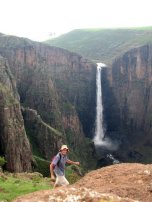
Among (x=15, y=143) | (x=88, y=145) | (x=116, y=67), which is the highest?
(x=116, y=67)

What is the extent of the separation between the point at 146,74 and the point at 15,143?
6888 centimetres

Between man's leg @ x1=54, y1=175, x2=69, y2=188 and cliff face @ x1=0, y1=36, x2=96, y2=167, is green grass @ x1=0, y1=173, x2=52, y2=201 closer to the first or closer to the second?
man's leg @ x1=54, y1=175, x2=69, y2=188

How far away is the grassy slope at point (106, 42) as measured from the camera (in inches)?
A: 6240

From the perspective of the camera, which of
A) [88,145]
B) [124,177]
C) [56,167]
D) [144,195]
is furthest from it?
[88,145]

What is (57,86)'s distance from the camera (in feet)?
442

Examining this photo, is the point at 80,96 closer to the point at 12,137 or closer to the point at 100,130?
the point at 100,130

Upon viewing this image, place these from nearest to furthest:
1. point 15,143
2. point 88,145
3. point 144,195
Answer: point 144,195 < point 15,143 < point 88,145

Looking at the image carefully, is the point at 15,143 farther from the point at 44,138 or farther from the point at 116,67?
the point at 116,67

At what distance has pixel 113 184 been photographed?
493 inches

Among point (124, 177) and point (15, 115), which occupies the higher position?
point (124, 177)

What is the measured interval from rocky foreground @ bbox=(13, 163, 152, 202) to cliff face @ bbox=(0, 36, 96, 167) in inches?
3306

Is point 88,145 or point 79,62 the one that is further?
point 79,62

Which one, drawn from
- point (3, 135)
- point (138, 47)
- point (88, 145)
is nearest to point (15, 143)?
point (3, 135)

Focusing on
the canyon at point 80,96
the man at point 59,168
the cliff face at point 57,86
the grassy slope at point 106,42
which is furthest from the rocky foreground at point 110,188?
the grassy slope at point 106,42
